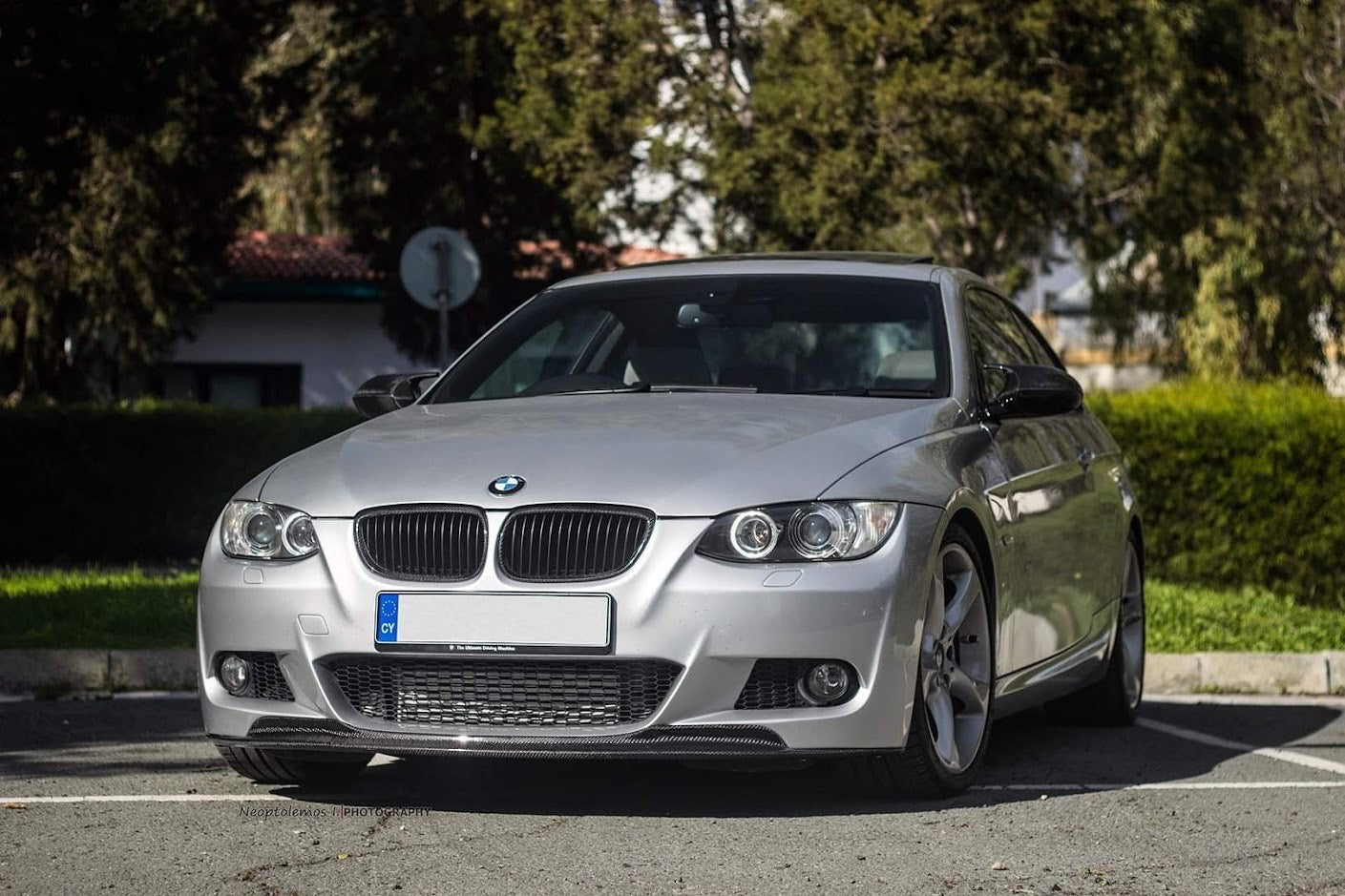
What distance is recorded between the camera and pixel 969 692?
21.6ft

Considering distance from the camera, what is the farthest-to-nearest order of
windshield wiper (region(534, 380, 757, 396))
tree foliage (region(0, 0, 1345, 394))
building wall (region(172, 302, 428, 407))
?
1. building wall (region(172, 302, 428, 407))
2. tree foliage (region(0, 0, 1345, 394))
3. windshield wiper (region(534, 380, 757, 396))

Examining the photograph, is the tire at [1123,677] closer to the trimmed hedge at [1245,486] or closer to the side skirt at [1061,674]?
the side skirt at [1061,674]

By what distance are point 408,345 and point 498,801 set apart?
25654mm

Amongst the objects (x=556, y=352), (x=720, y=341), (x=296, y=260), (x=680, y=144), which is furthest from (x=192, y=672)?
(x=296, y=260)

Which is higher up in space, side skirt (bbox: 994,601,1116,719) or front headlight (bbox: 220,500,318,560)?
front headlight (bbox: 220,500,318,560)

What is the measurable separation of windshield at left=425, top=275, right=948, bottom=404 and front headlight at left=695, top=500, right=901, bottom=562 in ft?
3.79

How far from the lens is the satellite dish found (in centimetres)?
1798

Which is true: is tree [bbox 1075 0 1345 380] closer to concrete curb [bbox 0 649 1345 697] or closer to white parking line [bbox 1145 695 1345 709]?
concrete curb [bbox 0 649 1345 697]

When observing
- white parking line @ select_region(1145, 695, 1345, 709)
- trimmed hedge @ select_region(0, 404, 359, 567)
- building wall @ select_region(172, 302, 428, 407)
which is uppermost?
white parking line @ select_region(1145, 695, 1345, 709)

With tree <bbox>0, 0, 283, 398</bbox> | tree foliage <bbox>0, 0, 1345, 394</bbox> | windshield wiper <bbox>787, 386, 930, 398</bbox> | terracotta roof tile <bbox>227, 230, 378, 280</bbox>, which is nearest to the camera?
windshield wiper <bbox>787, 386, 930, 398</bbox>

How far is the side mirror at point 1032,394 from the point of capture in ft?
23.3

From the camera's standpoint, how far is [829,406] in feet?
21.7

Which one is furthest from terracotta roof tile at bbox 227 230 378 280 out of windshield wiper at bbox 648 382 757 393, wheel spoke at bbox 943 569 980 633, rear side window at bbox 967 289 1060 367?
wheel spoke at bbox 943 569 980 633

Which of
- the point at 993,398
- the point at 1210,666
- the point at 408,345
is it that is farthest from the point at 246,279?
the point at 993,398
